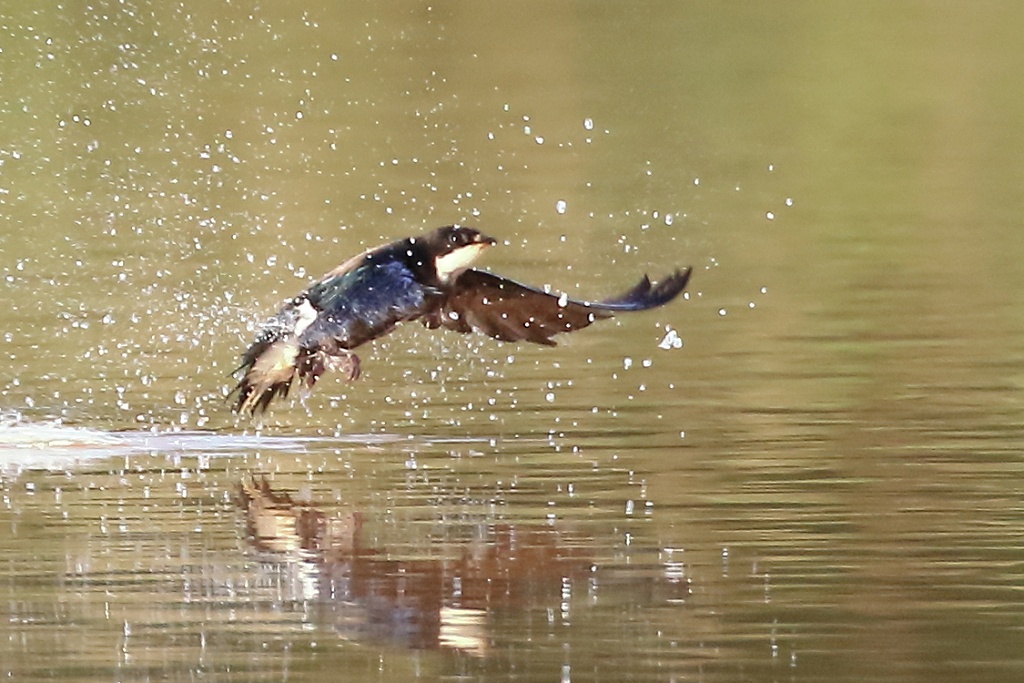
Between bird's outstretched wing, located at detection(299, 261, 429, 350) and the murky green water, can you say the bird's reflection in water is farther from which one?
bird's outstretched wing, located at detection(299, 261, 429, 350)

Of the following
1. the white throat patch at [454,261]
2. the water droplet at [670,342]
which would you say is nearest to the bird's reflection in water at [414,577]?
the white throat patch at [454,261]

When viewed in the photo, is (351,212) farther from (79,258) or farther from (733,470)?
(733,470)

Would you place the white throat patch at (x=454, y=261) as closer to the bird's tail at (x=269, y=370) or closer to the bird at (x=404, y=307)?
the bird at (x=404, y=307)

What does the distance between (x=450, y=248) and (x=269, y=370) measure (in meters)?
0.67

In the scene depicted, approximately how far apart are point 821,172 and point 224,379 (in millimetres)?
8296

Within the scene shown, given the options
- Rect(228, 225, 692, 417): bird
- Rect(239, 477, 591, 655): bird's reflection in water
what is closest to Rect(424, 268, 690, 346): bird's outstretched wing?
Rect(228, 225, 692, 417): bird

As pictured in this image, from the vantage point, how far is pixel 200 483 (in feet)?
28.6

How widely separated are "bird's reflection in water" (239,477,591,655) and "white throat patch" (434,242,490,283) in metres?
0.98

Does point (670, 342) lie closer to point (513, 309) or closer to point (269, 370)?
point (513, 309)

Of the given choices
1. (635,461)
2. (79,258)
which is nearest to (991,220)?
(79,258)

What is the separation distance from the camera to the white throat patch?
8.84 meters

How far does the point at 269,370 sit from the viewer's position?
28.5ft

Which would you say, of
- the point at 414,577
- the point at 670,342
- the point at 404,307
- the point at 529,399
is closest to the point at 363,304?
the point at 404,307

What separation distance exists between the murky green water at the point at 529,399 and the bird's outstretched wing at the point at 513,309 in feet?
1.31
